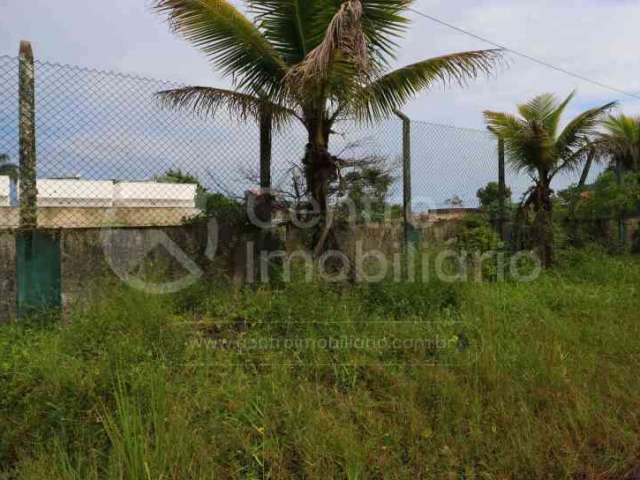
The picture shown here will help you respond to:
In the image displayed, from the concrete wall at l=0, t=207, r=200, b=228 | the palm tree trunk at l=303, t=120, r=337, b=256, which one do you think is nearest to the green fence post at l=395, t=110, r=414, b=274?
the palm tree trunk at l=303, t=120, r=337, b=256

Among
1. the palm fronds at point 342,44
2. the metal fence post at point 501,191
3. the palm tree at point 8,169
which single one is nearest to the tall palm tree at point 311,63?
the palm fronds at point 342,44

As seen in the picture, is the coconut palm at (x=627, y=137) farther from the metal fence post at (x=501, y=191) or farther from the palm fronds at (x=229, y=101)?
the palm fronds at (x=229, y=101)

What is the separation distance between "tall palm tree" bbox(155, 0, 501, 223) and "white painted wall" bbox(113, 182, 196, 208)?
788 millimetres

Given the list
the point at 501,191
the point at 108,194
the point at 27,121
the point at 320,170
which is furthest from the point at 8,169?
the point at 501,191

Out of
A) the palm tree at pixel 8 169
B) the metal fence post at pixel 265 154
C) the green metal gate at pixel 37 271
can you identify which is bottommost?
the green metal gate at pixel 37 271

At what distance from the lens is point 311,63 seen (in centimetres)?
387

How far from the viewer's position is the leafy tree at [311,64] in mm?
4086

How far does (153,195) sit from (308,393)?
247 cm

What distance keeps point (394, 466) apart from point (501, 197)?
18.7 ft

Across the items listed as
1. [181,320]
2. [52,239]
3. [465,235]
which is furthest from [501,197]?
[52,239]

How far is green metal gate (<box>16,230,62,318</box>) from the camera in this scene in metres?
3.95

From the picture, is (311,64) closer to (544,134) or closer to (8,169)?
(8,169)

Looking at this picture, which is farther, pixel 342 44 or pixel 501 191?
pixel 501 191

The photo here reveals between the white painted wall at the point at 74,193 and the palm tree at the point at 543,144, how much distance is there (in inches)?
215
